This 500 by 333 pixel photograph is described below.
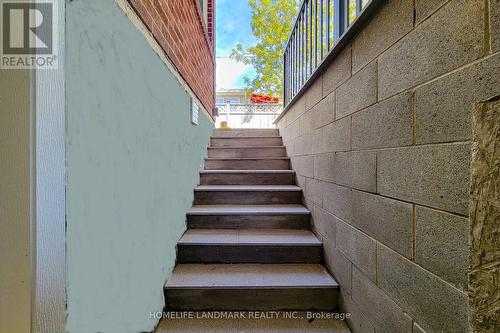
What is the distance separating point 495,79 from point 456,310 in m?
0.61

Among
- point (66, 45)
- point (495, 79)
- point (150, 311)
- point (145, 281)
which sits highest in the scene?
point (66, 45)

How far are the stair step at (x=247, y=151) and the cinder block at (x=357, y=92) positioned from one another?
1.62 meters

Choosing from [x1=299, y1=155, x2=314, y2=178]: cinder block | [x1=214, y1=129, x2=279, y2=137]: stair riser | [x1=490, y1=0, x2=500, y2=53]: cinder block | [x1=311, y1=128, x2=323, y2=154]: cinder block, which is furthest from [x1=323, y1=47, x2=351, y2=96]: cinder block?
[x1=214, y1=129, x2=279, y2=137]: stair riser

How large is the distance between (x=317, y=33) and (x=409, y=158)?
1.51 m

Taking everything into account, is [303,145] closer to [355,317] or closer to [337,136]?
[337,136]

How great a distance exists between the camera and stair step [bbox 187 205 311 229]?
201 cm

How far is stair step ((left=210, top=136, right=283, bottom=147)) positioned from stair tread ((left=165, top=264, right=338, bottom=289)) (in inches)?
74.5

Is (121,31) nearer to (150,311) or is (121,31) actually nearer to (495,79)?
(495,79)

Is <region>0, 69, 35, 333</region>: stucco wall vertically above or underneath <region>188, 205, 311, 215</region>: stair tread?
above

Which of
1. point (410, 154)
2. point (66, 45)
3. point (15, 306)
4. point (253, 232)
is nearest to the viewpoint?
point (15, 306)

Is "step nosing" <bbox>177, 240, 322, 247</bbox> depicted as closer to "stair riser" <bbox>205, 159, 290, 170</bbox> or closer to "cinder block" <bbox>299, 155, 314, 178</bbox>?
"cinder block" <bbox>299, 155, 314, 178</bbox>

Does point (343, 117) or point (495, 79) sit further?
point (343, 117)

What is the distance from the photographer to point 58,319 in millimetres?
614

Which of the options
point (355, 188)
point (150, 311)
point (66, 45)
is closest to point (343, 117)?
point (355, 188)
